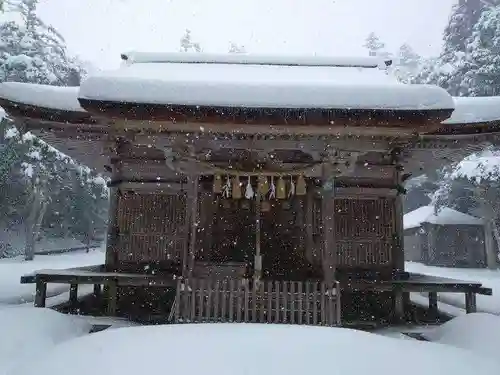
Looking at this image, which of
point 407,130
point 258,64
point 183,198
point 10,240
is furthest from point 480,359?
point 10,240

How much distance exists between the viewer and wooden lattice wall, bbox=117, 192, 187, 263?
35.8 feet

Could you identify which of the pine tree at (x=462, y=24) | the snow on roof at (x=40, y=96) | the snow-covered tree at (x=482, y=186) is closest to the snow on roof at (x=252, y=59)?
the snow on roof at (x=40, y=96)

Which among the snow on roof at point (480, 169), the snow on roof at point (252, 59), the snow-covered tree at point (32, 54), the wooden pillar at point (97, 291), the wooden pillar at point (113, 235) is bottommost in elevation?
the wooden pillar at point (97, 291)

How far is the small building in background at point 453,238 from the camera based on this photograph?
2839cm

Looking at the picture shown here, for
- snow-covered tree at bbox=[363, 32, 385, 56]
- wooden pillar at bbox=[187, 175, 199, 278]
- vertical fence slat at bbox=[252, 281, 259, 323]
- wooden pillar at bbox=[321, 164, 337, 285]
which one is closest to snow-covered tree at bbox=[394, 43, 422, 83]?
snow-covered tree at bbox=[363, 32, 385, 56]

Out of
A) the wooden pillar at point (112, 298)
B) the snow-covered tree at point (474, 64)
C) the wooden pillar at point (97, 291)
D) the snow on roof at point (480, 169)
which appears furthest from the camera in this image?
the snow-covered tree at point (474, 64)

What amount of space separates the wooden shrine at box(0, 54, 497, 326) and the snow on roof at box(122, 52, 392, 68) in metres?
0.47

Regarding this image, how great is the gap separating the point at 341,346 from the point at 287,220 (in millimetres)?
6250

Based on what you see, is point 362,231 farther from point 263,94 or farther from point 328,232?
point 263,94

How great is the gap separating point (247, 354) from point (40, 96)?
6429 mm

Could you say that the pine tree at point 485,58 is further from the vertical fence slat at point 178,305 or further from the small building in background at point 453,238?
the vertical fence slat at point 178,305

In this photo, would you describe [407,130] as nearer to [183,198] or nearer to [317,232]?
[317,232]

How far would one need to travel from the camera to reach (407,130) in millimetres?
7871

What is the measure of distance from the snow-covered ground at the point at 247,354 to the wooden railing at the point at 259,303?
193 cm
